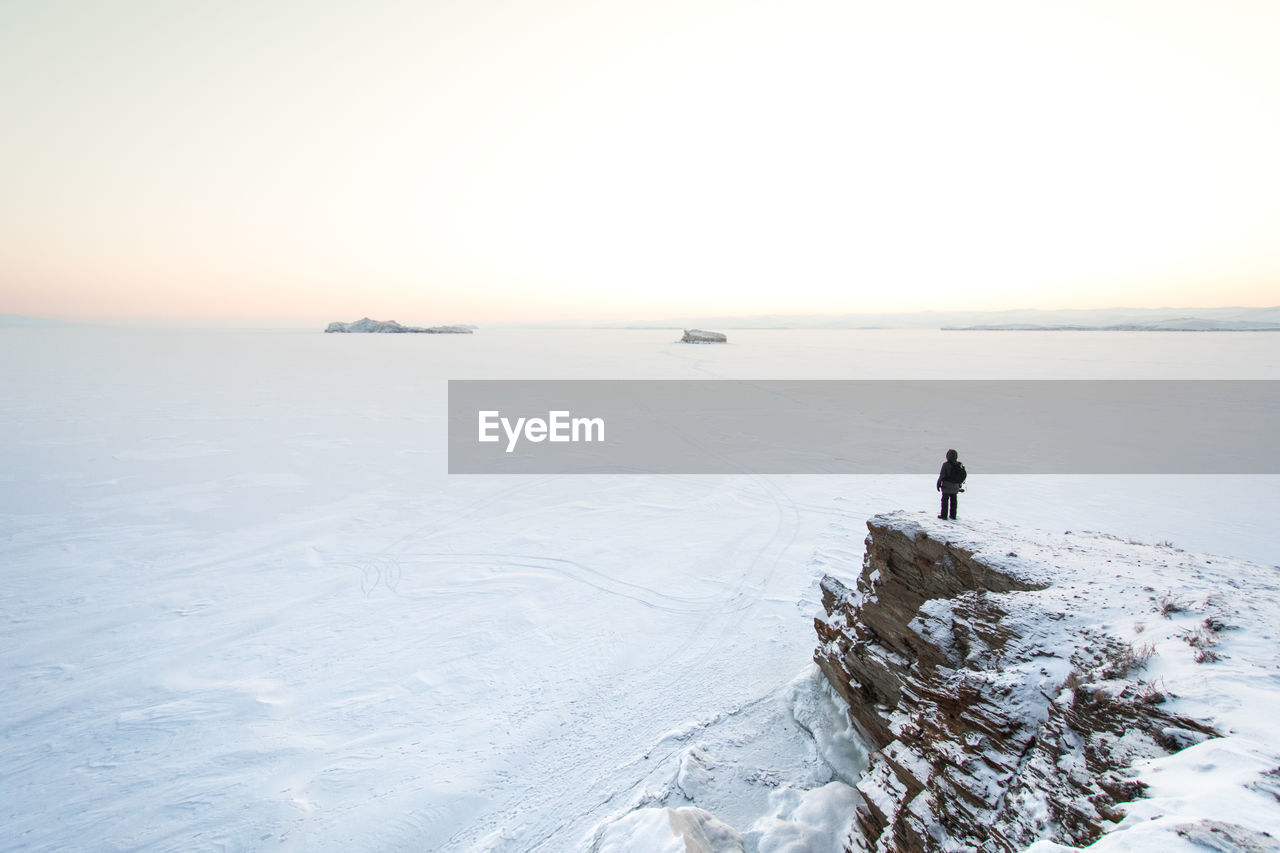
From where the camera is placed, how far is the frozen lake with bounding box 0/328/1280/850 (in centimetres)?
641

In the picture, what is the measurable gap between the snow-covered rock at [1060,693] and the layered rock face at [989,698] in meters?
0.01

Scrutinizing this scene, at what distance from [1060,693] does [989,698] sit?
0.53 meters

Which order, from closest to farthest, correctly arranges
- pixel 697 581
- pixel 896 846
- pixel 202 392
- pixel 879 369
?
pixel 896 846 < pixel 697 581 < pixel 202 392 < pixel 879 369

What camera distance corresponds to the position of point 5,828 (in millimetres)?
5891

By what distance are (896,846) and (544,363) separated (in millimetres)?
50118

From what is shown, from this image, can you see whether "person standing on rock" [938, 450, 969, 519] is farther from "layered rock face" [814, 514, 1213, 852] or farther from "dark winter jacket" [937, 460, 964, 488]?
"layered rock face" [814, 514, 1213, 852]

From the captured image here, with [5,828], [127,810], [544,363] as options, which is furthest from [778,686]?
[544,363]

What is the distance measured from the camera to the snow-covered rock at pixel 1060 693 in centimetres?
313

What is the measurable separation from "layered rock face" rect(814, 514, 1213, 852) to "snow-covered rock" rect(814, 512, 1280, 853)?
0.5 inches

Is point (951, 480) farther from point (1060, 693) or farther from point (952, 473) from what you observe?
point (1060, 693)

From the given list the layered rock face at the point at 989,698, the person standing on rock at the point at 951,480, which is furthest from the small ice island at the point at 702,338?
the layered rock face at the point at 989,698

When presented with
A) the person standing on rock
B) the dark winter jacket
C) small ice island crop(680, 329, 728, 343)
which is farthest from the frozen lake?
small ice island crop(680, 329, 728, 343)

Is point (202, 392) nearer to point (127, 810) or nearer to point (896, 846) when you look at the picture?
point (127, 810)

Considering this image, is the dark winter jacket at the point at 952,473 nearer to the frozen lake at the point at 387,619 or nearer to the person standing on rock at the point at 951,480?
the person standing on rock at the point at 951,480
